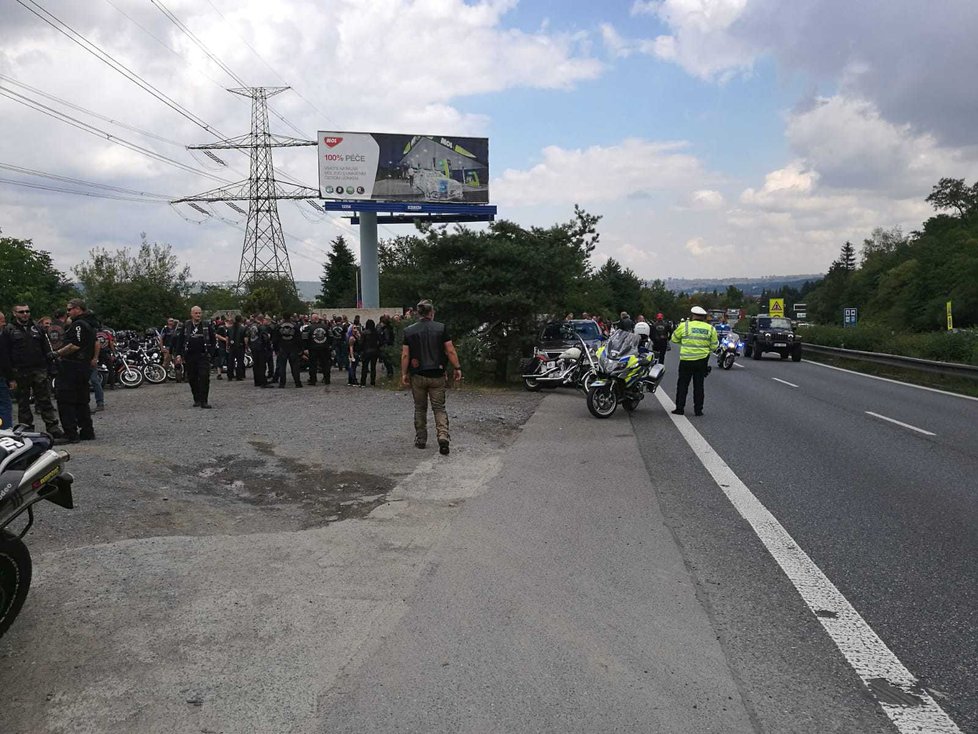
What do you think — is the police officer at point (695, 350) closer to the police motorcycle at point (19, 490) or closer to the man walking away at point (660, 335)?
the police motorcycle at point (19, 490)

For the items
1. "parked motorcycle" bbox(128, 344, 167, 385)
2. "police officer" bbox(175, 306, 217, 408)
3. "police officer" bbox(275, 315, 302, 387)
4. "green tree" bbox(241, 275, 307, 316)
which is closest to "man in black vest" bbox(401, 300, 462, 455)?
"police officer" bbox(175, 306, 217, 408)

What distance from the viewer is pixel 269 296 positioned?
61.2 m

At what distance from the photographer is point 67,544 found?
5.64 m

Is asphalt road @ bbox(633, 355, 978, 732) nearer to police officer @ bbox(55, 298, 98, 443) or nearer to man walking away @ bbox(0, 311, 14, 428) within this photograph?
police officer @ bbox(55, 298, 98, 443)

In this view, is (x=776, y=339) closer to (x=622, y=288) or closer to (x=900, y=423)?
(x=900, y=423)

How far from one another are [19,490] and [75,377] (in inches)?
261

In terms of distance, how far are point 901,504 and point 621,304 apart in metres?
87.7

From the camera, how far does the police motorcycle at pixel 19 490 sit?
4066mm

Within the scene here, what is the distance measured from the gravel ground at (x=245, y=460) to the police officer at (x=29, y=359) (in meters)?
0.78

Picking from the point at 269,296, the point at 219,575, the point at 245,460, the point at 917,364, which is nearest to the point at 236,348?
the point at 245,460

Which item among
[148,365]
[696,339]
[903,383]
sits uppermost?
[696,339]

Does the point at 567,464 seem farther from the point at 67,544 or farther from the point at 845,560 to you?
the point at 67,544

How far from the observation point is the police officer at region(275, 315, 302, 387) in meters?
17.7

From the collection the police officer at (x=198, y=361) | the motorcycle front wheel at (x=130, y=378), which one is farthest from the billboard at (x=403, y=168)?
the police officer at (x=198, y=361)
